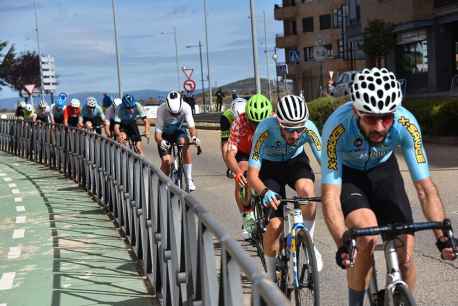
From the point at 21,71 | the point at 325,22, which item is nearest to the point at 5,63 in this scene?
the point at 21,71

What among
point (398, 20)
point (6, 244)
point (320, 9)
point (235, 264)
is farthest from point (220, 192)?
point (320, 9)

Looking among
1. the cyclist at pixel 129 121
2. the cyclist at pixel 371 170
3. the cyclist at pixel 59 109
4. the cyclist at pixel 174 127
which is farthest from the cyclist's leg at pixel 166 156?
the cyclist at pixel 59 109

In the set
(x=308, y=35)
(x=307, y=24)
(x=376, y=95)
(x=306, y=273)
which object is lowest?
(x=306, y=273)

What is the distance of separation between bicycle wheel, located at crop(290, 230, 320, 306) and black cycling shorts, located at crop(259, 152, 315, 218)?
113cm

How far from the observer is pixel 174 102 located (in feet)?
38.1

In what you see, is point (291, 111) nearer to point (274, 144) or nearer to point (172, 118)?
point (274, 144)

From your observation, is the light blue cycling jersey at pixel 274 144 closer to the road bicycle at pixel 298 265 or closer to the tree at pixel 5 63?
the road bicycle at pixel 298 265

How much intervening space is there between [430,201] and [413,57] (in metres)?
39.9

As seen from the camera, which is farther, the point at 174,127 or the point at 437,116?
the point at 437,116

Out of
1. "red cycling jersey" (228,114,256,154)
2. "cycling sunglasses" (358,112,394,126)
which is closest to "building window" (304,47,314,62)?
"red cycling jersey" (228,114,256,154)

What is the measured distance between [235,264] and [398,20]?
40700 mm

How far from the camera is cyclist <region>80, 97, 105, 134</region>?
60.3 feet

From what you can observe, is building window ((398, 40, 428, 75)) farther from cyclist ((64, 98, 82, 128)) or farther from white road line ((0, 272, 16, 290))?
white road line ((0, 272, 16, 290))

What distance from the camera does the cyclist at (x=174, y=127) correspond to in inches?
460
